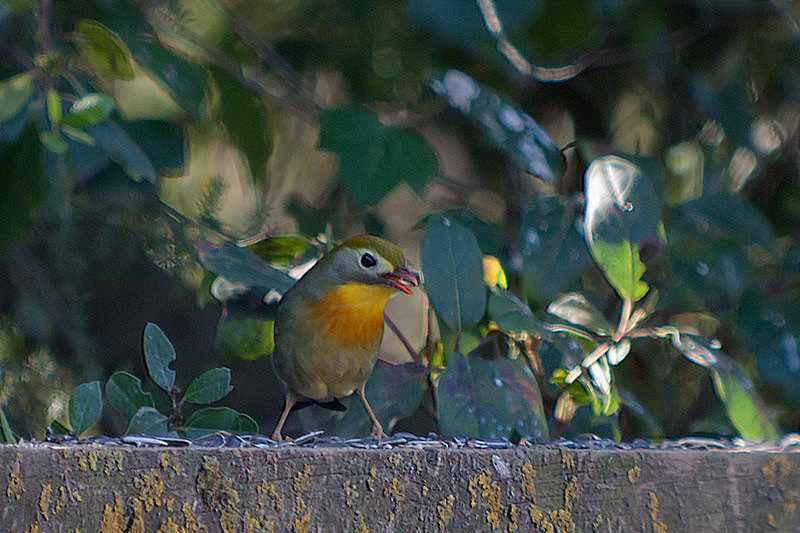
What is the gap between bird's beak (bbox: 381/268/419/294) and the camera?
4.33 ft

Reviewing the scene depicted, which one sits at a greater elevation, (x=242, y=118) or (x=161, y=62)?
(x=161, y=62)

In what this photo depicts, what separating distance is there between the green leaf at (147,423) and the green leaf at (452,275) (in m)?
0.40

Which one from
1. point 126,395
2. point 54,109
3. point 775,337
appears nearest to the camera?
point 126,395

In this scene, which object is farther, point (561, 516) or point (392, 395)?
point (392, 395)

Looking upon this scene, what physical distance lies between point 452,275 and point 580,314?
0.24 m

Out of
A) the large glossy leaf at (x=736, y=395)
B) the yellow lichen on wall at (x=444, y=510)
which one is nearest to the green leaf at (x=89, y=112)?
the yellow lichen on wall at (x=444, y=510)

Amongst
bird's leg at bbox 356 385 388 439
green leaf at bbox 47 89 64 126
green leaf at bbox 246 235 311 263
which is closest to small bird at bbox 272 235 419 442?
bird's leg at bbox 356 385 388 439

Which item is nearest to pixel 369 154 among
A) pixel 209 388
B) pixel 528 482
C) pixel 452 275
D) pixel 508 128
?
pixel 508 128

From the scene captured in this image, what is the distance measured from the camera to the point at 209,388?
1.01m

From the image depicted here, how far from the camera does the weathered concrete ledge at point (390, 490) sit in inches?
26.0

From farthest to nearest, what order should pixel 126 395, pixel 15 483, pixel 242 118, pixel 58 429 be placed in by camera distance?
pixel 242 118 < pixel 126 395 < pixel 58 429 < pixel 15 483

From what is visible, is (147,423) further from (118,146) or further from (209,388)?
(118,146)

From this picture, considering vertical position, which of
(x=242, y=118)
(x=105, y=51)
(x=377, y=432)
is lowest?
(x=377, y=432)

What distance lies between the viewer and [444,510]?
76 centimetres
